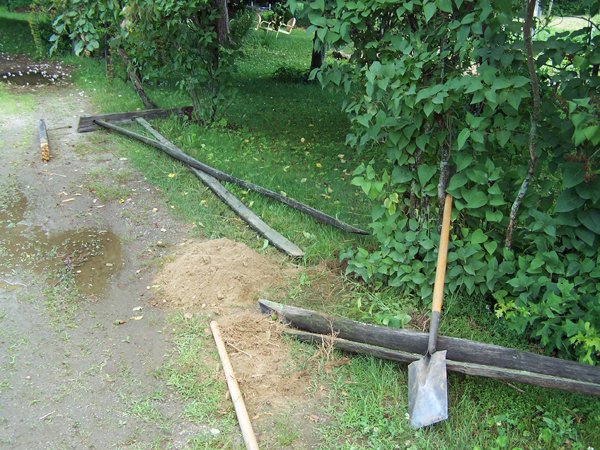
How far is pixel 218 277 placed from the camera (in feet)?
15.0

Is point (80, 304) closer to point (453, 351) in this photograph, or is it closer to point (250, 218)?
point (250, 218)

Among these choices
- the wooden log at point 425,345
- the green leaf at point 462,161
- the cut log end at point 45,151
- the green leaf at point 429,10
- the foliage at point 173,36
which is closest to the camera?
the wooden log at point 425,345

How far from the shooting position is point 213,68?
8242 mm

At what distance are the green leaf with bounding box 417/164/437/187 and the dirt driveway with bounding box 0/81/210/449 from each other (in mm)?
2124

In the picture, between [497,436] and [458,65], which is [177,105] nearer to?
[458,65]

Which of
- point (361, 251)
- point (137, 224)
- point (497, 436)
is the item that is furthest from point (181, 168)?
point (497, 436)

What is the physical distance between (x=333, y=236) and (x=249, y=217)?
92cm

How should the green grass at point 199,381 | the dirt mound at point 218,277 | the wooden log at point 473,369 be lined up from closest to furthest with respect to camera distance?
the wooden log at point 473,369
the green grass at point 199,381
the dirt mound at point 218,277

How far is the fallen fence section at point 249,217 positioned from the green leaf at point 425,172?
137 centimetres

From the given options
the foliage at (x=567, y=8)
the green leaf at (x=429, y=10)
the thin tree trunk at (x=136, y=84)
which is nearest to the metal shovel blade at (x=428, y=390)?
the green leaf at (x=429, y=10)

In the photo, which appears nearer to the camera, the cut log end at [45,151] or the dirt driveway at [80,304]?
the dirt driveway at [80,304]

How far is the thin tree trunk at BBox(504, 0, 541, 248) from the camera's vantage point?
3074 mm

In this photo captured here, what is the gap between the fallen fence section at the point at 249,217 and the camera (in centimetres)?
502

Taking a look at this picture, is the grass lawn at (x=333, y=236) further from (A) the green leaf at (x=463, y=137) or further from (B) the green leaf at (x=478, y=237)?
(A) the green leaf at (x=463, y=137)
